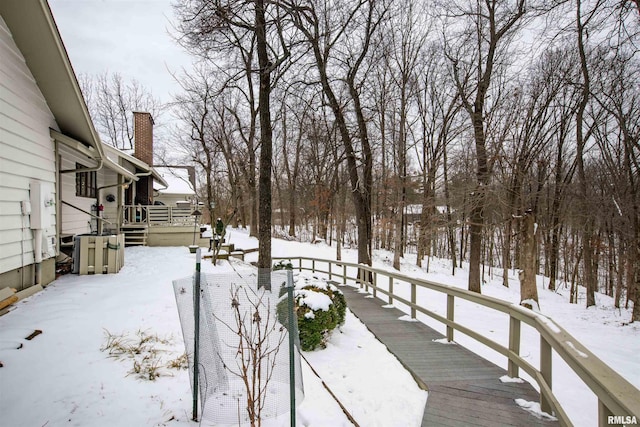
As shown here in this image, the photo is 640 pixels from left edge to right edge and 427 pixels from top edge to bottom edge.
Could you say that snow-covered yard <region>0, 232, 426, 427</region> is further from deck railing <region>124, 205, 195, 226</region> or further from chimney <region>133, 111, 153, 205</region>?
chimney <region>133, 111, 153, 205</region>

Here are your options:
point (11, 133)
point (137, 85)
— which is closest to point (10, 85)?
point (11, 133)

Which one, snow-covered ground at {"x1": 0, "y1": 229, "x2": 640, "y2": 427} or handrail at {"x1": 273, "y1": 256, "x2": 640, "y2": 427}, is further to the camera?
snow-covered ground at {"x1": 0, "y1": 229, "x2": 640, "y2": 427}

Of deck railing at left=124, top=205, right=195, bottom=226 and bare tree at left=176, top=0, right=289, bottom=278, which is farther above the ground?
bare tree at left=176, top=0, right=289, bottom=278

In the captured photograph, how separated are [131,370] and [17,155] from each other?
4164 millimetres

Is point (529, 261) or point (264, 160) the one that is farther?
point (529, 261)

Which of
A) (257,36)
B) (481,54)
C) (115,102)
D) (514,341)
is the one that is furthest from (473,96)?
(115,102)

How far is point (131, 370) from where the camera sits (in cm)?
343

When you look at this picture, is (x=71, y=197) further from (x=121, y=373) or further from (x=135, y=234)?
(x=121, y=373)

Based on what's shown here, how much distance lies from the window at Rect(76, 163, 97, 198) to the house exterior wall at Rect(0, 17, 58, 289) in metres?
3.53

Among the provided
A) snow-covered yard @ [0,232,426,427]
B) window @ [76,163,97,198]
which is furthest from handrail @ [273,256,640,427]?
window @ [76,163,97,198]

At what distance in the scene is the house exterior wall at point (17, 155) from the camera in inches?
189

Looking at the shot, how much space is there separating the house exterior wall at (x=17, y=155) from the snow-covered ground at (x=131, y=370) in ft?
2.24

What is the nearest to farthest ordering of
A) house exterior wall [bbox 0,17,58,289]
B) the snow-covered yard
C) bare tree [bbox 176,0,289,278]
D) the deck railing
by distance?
1. the snow-covered yard
2. house exterior wall [bbox 0,17,58,289]
3. bare tree [bbox 176,0,289,278]
4. the deck railing

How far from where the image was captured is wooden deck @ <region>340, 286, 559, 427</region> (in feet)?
10.0
